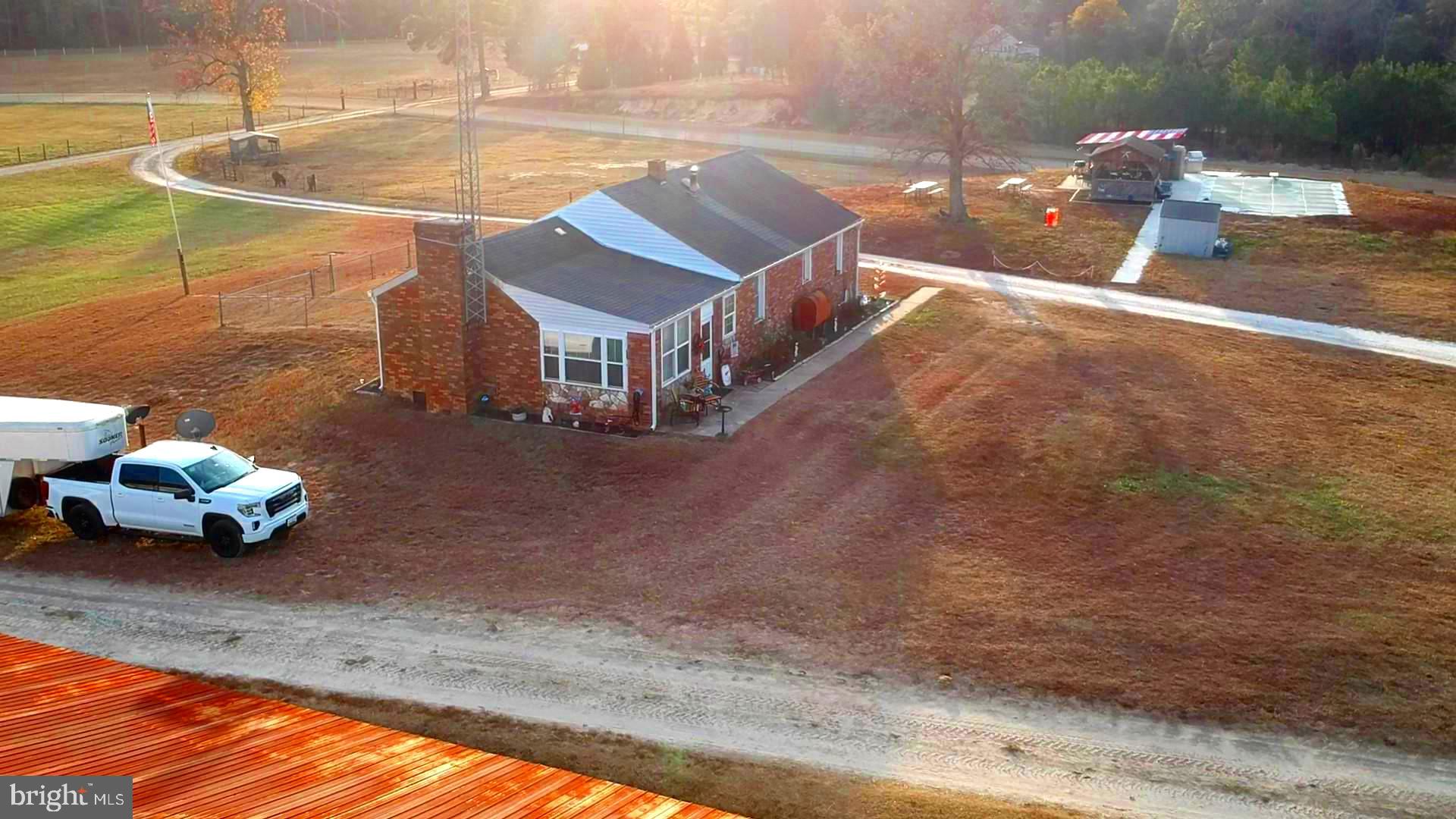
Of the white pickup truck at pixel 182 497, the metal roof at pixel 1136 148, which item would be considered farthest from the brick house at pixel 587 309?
the metal roof at pixel 1136 148

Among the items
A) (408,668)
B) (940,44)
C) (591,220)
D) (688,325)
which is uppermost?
(940,44)

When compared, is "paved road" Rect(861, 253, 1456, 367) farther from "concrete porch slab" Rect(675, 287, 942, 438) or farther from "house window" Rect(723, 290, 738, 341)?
"house window" Rect(723, 290, 738, 341)

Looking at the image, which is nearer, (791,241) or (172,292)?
(791,241)

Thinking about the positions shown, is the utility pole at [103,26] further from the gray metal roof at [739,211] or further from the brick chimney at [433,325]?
the brick chimney at [433,325]

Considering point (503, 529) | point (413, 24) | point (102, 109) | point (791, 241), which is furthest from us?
point (413, 24)

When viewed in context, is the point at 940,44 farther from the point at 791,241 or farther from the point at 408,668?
the point at 408,668

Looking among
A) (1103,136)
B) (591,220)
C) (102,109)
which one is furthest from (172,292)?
(102,109)

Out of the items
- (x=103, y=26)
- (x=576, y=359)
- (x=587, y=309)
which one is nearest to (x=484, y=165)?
(x=576, y=359)
